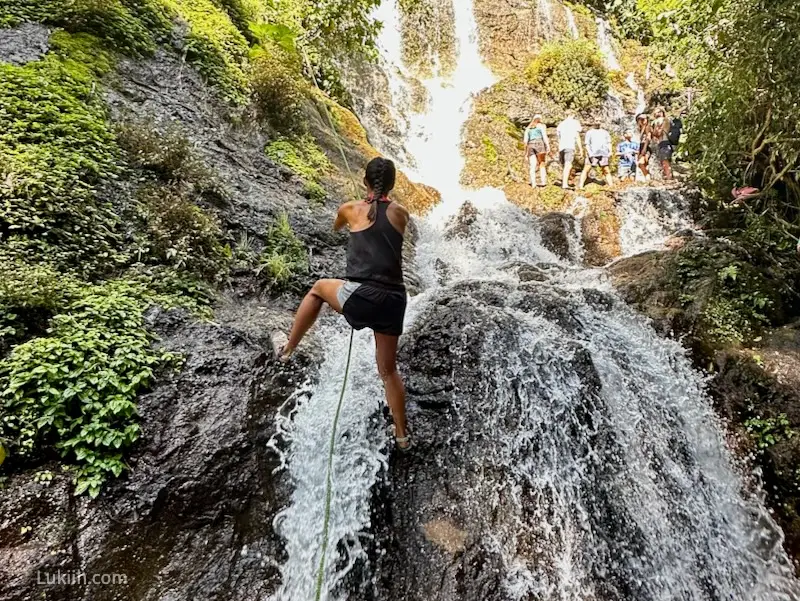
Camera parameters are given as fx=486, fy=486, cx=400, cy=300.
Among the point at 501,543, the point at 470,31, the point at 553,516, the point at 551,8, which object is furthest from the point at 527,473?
the point at 551,8

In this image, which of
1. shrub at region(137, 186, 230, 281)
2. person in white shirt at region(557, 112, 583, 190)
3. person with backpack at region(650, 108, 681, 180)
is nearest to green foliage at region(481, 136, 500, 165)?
person in white shirt at region(557, 112, 583, 190)

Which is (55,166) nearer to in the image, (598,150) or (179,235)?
(179,235)

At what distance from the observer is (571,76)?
1566 cm

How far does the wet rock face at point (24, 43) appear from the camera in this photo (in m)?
5.95

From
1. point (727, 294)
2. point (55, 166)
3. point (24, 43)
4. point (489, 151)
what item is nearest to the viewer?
point (55, 166)

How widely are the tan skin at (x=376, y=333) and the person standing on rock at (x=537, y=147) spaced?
9236mm

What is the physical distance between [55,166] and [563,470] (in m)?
5.77

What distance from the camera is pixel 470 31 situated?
18031mm

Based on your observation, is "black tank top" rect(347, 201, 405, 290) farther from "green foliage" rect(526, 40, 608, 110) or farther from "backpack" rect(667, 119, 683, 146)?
"green foliage" rect(526, 40, 608, 110)

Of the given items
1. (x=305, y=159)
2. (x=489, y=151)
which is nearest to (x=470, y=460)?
(x=305, y=159)

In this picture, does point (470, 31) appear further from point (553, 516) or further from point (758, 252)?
point (553, 516)

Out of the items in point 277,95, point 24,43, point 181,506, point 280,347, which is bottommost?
point 181,506

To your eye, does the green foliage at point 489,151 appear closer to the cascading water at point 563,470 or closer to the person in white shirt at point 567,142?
the person in white shirt at point 567,142

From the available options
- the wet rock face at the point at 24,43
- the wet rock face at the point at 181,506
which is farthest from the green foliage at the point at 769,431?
the wet rock face at the point at 24,43
